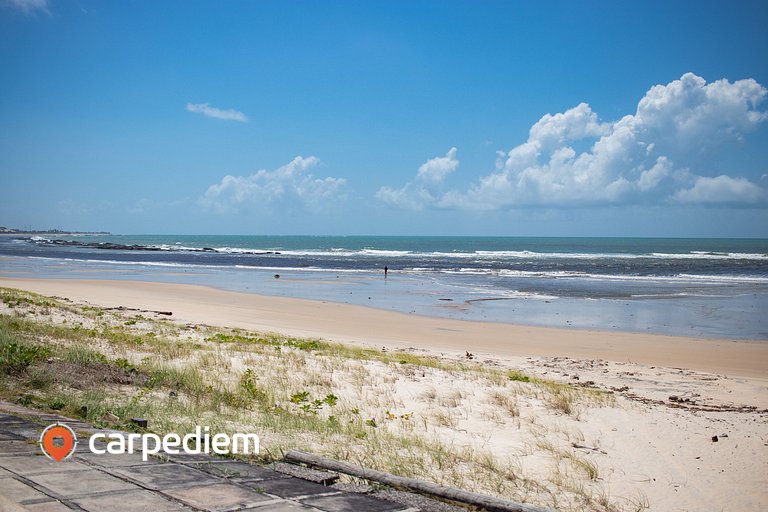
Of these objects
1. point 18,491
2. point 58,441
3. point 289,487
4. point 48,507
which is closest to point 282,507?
point 289,487

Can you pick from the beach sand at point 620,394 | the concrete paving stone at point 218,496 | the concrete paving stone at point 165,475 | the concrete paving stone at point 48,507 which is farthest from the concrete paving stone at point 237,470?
the beach sand at point 620,394

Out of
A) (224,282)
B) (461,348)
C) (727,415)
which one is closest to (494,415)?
(727,415)

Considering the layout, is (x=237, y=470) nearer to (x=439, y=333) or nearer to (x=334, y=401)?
(x=334, y=401)

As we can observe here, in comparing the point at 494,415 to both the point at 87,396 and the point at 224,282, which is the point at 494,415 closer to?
the point at 87,396

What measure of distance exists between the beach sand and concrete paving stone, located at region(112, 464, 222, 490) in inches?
145

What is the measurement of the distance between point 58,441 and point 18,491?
4.17 feet

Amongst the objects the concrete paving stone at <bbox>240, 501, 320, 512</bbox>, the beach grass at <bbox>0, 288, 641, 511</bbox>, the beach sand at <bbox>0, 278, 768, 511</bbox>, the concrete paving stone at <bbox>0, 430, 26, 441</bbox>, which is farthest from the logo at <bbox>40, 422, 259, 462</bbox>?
the beach sand at <bbox>0, 278, 768, 511</bbox>

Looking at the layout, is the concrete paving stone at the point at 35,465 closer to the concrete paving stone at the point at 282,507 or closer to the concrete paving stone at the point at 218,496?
the concrete paving stone at the point at 218,496

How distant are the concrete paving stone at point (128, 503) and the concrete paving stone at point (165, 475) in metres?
0.22

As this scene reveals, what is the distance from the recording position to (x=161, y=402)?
7559 mm

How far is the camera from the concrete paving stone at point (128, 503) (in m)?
3.63

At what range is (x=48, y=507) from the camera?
349 cm

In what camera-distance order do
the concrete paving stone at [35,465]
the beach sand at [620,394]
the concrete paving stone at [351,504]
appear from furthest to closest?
the beach sand at [620,394] < the concrete paving stone at [35,465] < the concrete paving stone at [351,504]

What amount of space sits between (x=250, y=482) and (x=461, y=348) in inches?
533
